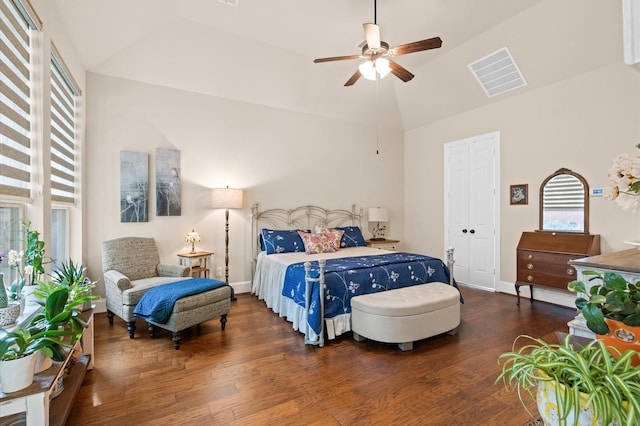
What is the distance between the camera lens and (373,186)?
246 inches

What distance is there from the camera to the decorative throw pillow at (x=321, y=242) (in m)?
4.51

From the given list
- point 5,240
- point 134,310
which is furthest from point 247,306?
point 5,240

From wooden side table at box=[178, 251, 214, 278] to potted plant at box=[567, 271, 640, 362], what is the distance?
4.04m

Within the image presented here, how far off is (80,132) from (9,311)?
2.83 m

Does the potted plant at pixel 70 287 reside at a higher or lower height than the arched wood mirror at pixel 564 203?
lower

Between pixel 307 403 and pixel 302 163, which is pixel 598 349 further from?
pixel 302 163

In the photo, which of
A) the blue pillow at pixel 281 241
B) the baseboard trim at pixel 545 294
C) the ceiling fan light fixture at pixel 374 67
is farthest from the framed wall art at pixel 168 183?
the baseboard trim at pixel 545 294

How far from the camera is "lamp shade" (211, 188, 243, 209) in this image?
4328 mm

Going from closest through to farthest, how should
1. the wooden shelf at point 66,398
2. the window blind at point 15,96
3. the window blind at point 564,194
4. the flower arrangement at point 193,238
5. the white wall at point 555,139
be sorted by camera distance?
the wooden shelf at point 66,398, the window blind at point 15,96, the white wall at point 555,139, the window blind at point 564,194, the flower arrangement at point 193,238

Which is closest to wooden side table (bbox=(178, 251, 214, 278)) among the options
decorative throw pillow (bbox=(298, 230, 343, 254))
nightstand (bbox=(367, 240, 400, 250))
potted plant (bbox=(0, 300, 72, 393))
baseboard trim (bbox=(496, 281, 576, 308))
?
decorative throw pillow (bbox=(298, 230, 343, 254))

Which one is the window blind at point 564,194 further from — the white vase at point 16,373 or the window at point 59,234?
the window at point 59,234

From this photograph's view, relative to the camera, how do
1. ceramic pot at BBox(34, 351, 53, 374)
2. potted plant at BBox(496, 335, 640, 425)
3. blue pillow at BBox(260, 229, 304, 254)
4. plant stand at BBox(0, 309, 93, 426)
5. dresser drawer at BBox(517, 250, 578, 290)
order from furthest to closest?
1. blue pillow at BBox(260, 229, 304, 254)
2. dresser drawer at BBox(517, 250, 578, 290)
3. ceramic pot at BBox(34, 351, 53, 374)
4. plant stand at BBox(0, 309, 93, 426)
5. potted plant at BBox(496, 335, 640, 425)

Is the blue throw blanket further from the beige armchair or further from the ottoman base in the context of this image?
the beige armchair

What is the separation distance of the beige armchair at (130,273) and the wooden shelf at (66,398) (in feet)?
2.80
